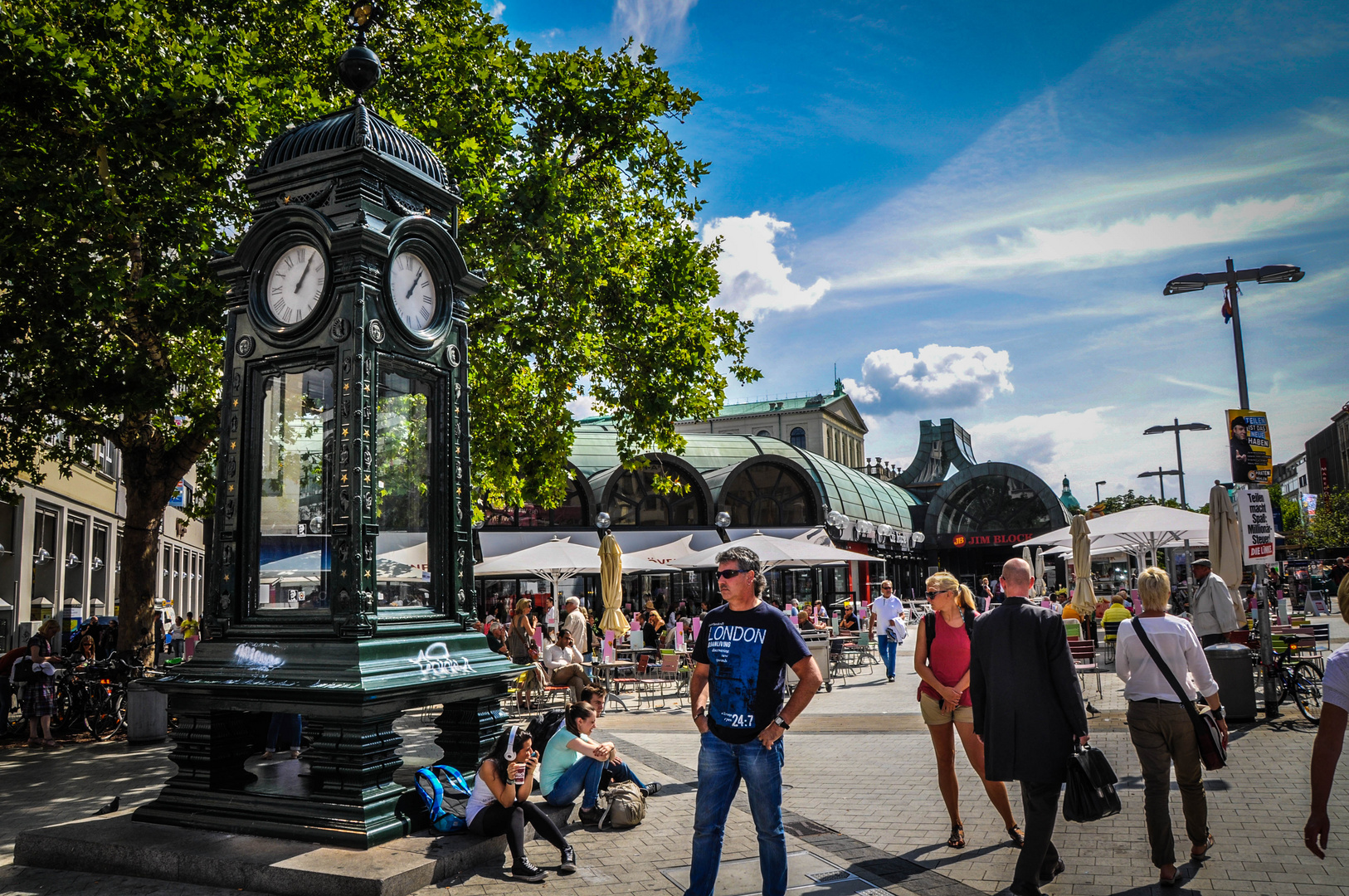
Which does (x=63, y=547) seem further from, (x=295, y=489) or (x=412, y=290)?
(x=412, y=290)

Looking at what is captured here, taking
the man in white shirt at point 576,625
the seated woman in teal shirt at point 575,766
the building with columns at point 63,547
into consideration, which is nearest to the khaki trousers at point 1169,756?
the seated woman in teal shirt at point 575,766

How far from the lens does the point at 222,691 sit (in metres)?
6.32

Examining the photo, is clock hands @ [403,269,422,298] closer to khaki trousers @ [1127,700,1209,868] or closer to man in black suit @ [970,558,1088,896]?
man in black suit @ [970,558,1088,896]

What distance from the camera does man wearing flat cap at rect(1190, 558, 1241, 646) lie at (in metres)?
11.4

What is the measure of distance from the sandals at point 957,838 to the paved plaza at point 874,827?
7 centimetres

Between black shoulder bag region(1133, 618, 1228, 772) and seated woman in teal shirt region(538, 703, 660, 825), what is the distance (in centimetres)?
394

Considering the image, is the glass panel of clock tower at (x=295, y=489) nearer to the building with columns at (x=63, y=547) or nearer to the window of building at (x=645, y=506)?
the building with columns at (x=63, y=547)

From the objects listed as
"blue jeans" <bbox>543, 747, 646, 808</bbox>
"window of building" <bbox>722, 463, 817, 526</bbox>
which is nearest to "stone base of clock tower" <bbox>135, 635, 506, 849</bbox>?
"blue jeans" <bbox>543, 747, 646, 808</bbox>

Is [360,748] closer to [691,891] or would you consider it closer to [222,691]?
[222,691]

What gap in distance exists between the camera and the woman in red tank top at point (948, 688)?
21.2 feet

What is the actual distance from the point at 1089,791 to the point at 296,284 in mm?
6017

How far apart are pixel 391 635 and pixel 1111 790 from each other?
14.7 feet

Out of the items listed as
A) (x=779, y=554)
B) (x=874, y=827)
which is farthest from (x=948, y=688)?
(x=779, y=554)

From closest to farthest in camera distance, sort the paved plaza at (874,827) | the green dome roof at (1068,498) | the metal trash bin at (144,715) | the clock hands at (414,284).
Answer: the paved plaza at (874,827)
the clock hands at (414,284)
the metal trash bin at (144,715)
the green dome roof at (1068,498)
